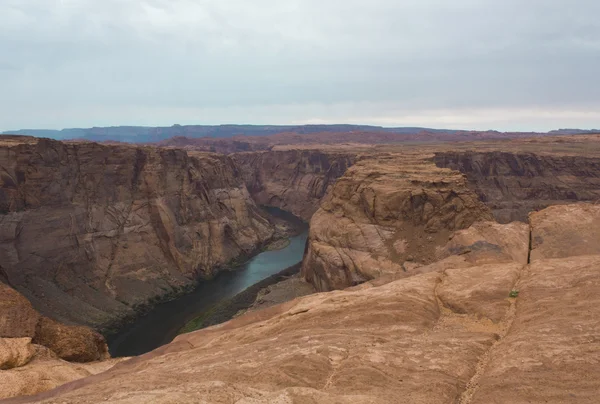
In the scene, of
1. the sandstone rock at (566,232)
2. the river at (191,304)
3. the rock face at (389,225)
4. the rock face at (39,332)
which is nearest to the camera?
the rock face at (39,332)

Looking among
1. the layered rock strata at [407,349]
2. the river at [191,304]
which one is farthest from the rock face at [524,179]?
the layered rock strata at [407,349]

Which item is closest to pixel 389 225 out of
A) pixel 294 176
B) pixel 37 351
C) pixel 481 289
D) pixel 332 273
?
pixel 332 273

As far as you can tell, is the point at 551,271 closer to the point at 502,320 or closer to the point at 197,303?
the point at 502,320

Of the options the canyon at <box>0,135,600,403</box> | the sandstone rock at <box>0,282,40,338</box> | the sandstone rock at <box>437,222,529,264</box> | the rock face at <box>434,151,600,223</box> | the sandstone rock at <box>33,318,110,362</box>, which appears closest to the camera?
the canyon at <box>0,135,600,403</box>

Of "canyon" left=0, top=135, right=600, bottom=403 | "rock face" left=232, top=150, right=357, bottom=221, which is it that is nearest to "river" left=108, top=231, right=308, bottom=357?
"canyon" left=0, top=135, right=600, bottom=403

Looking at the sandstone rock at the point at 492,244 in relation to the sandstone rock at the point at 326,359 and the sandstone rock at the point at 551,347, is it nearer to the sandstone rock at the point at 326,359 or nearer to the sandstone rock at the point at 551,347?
the sandstone rock at the point at 326,359

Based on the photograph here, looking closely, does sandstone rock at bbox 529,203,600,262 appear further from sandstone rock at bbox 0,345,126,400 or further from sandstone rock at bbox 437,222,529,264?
sandstone rock at bbox 0,345,126,400
